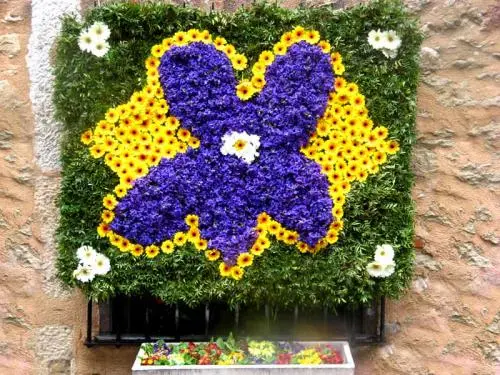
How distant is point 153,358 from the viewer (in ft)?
6.71

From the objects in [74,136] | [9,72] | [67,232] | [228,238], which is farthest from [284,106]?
[9,72]

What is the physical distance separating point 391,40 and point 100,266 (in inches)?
49.5

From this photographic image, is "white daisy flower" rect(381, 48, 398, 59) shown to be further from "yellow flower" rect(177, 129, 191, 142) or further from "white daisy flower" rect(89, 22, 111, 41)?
"white daisy flower" rect(89, 22, 111, 41)

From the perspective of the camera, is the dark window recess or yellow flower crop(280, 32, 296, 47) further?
the dark window recess

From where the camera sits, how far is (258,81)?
210 centimetres

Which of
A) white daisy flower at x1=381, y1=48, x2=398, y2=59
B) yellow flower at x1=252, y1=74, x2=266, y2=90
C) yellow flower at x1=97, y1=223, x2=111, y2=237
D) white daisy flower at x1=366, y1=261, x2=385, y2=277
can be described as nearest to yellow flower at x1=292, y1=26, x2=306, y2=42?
yellow flower at x1=252, y1=74, x2=266, y2=90

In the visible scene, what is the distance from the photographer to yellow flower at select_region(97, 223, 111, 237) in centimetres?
209

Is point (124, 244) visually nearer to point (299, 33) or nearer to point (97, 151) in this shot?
point (97, 151)

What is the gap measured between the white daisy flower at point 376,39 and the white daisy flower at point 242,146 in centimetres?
51

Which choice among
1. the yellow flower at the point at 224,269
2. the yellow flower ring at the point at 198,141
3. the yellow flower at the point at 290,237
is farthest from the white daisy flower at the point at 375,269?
the yellow flower at the point at 224,269

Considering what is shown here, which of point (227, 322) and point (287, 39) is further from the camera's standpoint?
point (227, 322)

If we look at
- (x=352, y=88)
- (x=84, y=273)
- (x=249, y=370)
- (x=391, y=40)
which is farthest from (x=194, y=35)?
(x=249, y=370)

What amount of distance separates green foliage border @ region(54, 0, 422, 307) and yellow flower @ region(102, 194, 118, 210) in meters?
0.02

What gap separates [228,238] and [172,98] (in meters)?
0.52
